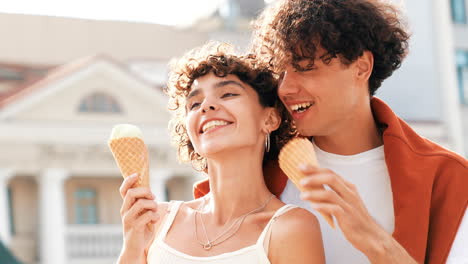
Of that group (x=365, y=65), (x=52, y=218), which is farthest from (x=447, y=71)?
(x=365, y=65)

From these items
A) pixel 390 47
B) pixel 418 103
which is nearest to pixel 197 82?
pixel 390 47

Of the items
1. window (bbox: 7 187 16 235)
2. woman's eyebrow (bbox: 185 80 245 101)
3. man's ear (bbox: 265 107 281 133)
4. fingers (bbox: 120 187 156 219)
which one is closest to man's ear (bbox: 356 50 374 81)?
man's ear (bbox: 265 107 281 133)

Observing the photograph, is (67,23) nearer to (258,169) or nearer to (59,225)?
(59,225)

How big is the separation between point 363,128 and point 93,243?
1897 centimetres

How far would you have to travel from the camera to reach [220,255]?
3.16 meters

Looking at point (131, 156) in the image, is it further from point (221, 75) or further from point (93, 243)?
point (93, 243)

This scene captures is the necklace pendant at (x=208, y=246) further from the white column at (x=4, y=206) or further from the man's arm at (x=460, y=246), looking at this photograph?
the white column at (x=4, y=206)

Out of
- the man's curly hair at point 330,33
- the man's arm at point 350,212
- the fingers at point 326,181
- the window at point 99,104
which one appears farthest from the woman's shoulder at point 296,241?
the window at point 99,104

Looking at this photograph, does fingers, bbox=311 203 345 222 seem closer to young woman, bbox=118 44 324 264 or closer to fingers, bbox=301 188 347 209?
fingers, bbox=301 188 347 209

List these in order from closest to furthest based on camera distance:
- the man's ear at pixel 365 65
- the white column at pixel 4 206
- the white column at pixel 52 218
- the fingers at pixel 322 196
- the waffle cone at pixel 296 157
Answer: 1. the fingers at pixel 322 196
2. the waffle cone at pixel 296 157
3. the man's ear at pixel 365 65
4. the white column at pixel 4 206
5. the white column at pixel 52 218

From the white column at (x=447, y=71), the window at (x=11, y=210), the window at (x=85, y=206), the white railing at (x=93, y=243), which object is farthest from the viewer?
the window at (x=85, y=206)

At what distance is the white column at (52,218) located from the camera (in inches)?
842

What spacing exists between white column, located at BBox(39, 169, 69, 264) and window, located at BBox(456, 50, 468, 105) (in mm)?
10334

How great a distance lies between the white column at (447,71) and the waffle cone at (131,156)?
67.9ft
